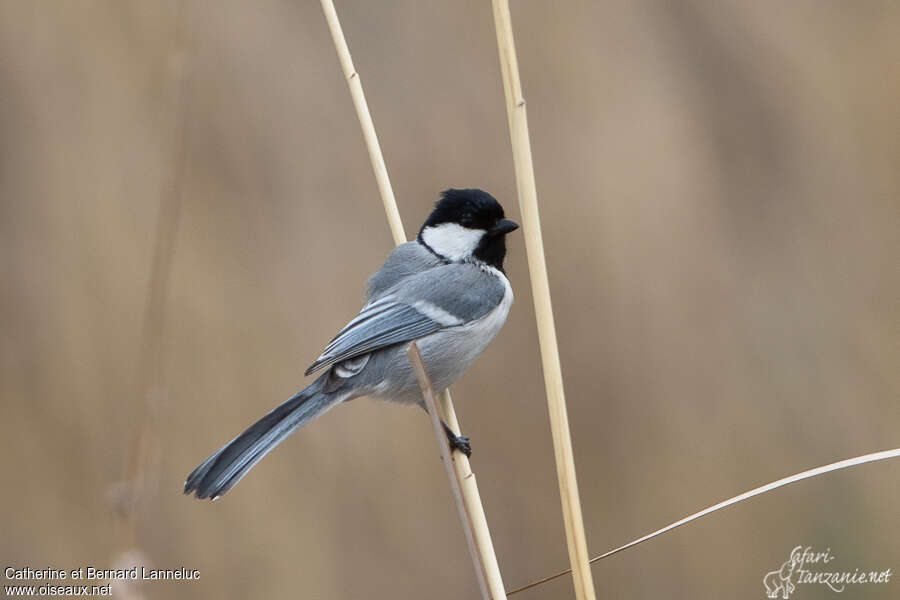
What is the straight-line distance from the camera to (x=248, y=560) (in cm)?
273

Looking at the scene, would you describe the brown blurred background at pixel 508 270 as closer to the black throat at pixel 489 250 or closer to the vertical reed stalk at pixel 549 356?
the black throat at pixel 489 250

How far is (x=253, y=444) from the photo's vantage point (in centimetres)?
171

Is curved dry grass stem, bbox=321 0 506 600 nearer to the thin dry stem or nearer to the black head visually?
the thin dry stem

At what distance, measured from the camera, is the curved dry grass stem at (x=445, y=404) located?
142cm

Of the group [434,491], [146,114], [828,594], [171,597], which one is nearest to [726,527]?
[828,594]

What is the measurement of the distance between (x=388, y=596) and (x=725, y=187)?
2.03m

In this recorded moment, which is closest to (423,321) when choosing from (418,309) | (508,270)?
(418,309)

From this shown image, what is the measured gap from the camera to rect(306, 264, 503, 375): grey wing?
6.30 ft

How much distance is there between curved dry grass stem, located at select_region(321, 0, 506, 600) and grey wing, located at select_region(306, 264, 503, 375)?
0.48 ft

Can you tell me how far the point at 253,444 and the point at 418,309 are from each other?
555 millimetres

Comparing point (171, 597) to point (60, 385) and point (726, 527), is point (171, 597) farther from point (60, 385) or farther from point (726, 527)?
point (726, 527)

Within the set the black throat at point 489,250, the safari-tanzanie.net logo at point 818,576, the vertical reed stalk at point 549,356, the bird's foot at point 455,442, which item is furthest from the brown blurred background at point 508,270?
the vertical reed stalk at point 549,356

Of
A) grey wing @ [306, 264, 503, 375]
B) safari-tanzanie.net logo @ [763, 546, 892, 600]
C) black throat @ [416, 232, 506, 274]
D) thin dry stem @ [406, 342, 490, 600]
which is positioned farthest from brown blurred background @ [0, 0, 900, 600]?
thin dry stem @ [406, 342, 490, 600]

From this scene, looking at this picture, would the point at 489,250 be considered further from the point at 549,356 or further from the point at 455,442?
the point at 549,356
